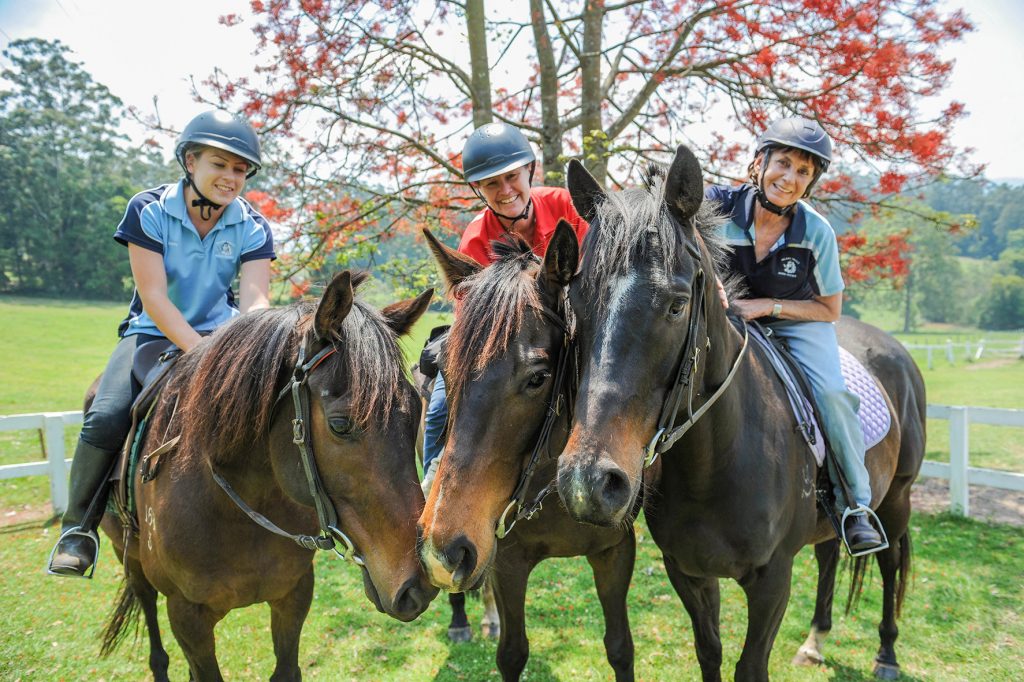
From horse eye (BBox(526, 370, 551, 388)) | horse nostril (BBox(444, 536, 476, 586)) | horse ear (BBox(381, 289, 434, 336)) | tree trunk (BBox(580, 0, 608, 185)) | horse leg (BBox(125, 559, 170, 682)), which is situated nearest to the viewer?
horse nostril (BBox(444, 536, 476, 586))

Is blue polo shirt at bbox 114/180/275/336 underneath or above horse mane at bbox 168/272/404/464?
above

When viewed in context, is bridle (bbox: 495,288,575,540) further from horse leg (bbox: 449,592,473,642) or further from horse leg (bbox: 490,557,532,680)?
horse leg (bbox: 449,592,473,642)

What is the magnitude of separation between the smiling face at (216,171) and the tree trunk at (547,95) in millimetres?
4329

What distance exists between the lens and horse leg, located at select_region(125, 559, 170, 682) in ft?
13.4

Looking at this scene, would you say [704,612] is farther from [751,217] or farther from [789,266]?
[751,217]

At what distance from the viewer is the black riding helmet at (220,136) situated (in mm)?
3303

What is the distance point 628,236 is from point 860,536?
222 cm

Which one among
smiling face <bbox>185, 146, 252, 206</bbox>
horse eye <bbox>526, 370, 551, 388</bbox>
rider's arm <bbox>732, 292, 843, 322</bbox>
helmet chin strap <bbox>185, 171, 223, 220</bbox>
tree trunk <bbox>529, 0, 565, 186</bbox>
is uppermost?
tree trunk <bbox>529, 0, 565, 186</bbox>

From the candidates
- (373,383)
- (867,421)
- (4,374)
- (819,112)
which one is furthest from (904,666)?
(4,374)

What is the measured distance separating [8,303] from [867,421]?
40.6 m

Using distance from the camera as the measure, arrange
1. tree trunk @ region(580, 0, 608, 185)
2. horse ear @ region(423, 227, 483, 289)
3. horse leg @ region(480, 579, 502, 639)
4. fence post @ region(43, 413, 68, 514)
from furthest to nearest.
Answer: fence post @ region(43, 413, 68, 514)
tree trunk @ region(580, 0, 608, 185)
horse leg @ region(480, 579, 502, 639)
horse ear @ region(423, 227, 483, 289)

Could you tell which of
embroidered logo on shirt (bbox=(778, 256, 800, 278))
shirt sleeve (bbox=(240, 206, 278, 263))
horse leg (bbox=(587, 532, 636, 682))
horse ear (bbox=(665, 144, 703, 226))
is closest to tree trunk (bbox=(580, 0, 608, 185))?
embroidered logo on shirt (bbox=(778, 256, 800, 278))

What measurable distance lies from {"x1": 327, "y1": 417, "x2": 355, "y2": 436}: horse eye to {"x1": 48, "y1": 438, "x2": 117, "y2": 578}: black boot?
6.12ft

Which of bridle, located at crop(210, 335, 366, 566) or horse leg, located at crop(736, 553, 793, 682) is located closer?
bridle, located at crop(210, 335, 366, 566)
